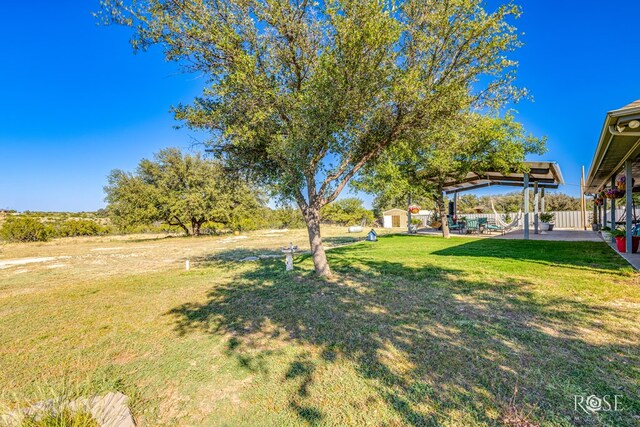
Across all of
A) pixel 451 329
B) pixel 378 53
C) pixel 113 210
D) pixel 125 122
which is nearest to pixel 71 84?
pixel 125 122

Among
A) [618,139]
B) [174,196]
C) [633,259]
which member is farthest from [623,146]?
[174,196]

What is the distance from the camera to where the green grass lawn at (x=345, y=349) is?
1.99 m

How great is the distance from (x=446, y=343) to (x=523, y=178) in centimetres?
1446

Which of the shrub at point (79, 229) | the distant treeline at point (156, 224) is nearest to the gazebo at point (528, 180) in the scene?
the distant treeline at point (156, 224)

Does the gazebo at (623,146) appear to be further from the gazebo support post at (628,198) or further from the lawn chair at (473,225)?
the lawn chair at (473,225)

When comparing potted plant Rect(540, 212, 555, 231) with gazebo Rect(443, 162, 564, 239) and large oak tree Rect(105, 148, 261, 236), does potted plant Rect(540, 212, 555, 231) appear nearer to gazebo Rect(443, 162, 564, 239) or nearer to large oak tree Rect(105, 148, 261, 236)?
gazebo Rect(443, 162, 564, 239)

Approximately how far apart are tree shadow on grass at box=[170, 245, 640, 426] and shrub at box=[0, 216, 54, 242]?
23034 millimetres

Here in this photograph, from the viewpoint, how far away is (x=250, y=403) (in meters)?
2.10

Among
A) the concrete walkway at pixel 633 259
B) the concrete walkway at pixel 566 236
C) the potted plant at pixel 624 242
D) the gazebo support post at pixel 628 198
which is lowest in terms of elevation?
the concrete walkway at pixel 633 259

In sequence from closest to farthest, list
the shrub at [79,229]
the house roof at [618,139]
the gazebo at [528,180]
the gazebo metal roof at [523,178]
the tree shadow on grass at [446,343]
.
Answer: the tree shadow on grass at [446,343]
the house roof at [618,139]
the gazebo metal roof at [523,178]
the gazebo at [528,180]
the shrub at [79,229]

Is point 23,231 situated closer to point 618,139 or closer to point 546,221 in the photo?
point 618,139

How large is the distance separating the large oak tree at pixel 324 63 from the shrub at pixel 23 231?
2190 cm

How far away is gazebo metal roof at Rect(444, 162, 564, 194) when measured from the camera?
12.1 meters

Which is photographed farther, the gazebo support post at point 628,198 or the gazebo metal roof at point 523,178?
the gazebo metal roof at point 523,178
